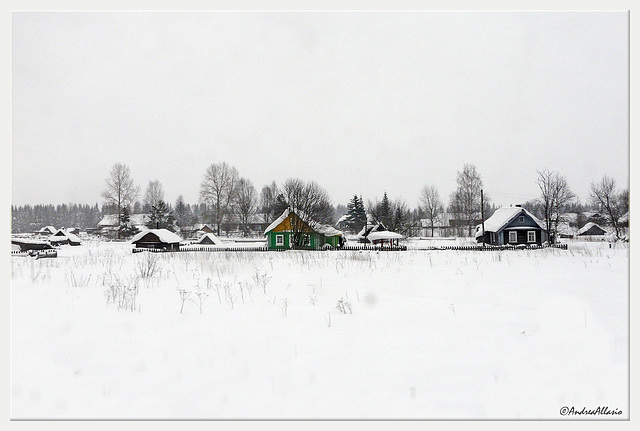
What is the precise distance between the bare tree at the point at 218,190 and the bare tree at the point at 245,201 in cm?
370

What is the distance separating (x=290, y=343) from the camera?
4738mm

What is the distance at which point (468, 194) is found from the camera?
60406mm

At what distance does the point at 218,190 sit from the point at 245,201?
9.10 m

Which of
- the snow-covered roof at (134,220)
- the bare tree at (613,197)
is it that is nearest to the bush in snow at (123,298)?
the bare tree at (613,197)

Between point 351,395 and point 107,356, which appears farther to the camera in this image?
point 107,356

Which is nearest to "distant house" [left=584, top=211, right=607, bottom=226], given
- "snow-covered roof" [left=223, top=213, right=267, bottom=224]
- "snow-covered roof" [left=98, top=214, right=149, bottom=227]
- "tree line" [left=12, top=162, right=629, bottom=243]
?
"tree line" [left=12, top=162, right=629, bottom=243]

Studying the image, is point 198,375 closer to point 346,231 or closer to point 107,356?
point 107,356

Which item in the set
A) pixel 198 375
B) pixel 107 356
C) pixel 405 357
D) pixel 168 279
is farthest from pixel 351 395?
pixel 168 279

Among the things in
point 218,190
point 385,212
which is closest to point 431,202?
point 385,212

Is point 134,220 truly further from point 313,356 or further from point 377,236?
point 313,356

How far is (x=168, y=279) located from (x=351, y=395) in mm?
7591

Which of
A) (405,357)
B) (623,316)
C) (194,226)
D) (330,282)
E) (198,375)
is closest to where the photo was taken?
(198,375)

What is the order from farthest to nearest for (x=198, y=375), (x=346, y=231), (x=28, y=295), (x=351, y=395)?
(x=346, y=231), (x=28, y=295), (x=198, y=375), (x=351, y=395)
